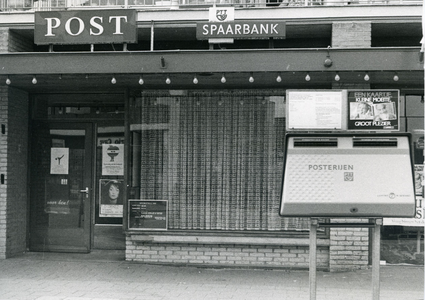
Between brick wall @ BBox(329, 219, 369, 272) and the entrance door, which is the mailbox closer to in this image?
brick wall @ BBox(329, 219, 369, 272)

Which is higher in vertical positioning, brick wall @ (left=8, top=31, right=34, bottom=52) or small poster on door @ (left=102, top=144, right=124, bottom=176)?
brick wall @ (left=8, top=31, right=34, bottom=52)

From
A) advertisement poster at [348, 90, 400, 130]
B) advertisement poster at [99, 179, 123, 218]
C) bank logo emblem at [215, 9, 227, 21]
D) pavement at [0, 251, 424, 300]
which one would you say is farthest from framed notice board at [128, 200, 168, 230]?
advertisement poster at [348, 90, 400, 130]

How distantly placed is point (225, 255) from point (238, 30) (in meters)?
3.79

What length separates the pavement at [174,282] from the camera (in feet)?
23.7

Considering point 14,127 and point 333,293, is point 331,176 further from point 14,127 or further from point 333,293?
point 14,127

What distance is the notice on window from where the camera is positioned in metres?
5.52

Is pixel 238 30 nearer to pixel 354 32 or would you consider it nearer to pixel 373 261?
pixel 354 32

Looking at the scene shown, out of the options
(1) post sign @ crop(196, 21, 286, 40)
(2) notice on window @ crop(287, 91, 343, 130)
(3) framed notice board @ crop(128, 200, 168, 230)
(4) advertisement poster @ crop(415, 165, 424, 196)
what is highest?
(1) post sign @ crop(196, 21, 286, 40)

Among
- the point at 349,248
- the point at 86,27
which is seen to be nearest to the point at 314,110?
the point at 349,248

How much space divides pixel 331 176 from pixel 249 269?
4.35 metres

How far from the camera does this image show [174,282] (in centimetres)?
799

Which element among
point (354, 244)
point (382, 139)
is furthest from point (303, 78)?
point (382, 139)

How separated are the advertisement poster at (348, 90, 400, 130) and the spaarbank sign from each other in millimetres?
3503

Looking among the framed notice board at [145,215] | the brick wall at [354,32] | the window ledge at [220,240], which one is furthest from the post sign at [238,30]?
the window ledge at [220,240]
